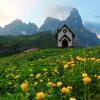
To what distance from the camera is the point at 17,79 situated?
15836 millimetres

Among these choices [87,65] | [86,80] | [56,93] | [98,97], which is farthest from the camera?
[87,65]

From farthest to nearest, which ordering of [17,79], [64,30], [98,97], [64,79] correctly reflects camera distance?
[64,30], [17,79], [64,79], [98,97]

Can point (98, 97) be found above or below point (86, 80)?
below

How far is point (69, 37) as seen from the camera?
3204 inches

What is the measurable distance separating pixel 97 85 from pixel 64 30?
71.2 meters

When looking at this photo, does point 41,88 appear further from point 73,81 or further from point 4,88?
point 4,88

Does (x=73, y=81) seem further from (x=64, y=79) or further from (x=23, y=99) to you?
(x=23, y=99)

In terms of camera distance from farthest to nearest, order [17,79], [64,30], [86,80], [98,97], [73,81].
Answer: [64,30] < [17,79] < [73,81] < [98,97] < [86,80]

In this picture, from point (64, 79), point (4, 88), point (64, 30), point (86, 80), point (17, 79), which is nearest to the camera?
point (86, 80)

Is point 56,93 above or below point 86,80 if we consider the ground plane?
below

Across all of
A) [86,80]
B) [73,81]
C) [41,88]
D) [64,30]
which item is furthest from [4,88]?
[64,30]

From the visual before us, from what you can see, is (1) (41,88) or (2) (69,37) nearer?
(1) (41,88)

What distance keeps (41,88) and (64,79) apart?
2.92 feet

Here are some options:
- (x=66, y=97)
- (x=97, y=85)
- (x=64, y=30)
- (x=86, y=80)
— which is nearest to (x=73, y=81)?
(x=97, y=85)
